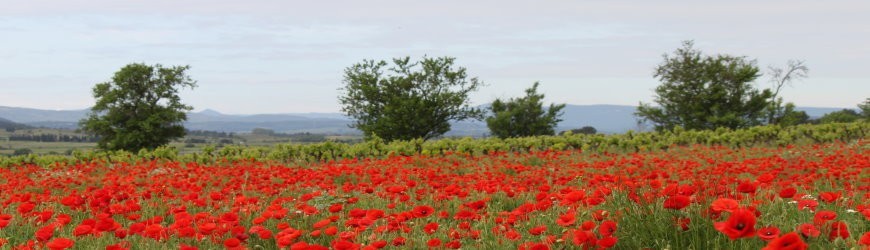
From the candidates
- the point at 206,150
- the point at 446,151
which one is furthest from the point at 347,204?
the point at 206,150

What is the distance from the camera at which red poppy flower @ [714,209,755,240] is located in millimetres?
2391

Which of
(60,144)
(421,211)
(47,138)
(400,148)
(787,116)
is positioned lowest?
(60,144)

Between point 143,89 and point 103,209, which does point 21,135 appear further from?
point 103,209

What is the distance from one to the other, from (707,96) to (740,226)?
43075mm

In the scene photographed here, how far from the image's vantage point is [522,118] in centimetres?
4769

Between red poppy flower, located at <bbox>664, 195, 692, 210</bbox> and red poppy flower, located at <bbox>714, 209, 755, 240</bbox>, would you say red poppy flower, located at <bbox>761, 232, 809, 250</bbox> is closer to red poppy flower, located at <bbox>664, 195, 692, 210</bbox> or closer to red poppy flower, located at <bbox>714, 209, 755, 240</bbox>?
red poppy flower, located at <bbox>714, 209, 755, 240</bbox>

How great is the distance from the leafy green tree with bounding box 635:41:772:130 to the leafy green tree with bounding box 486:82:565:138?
22.0 feet

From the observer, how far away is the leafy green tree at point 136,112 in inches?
1774

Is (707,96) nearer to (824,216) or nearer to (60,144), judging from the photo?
(824,216)

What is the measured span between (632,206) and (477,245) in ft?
3.38

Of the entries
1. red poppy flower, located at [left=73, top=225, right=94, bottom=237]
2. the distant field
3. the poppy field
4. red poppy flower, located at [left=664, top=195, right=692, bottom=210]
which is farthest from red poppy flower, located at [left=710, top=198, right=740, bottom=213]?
the distant field

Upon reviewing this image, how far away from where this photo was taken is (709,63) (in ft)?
145

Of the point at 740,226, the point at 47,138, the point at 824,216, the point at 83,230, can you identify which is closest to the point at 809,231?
the point at 824,216

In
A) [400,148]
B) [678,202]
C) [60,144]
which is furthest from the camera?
[60,144]
